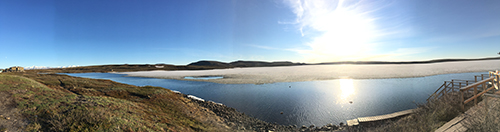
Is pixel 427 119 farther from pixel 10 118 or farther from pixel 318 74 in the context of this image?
pixel 318 74

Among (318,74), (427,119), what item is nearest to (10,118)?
(427,119)

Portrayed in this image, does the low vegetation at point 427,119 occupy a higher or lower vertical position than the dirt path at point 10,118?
lower

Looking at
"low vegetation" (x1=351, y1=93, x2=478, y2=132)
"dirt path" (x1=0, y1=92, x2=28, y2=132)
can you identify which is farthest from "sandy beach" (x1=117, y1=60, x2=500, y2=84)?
"dirt path" (x1=0, y1=92, x2=28, y2=132)

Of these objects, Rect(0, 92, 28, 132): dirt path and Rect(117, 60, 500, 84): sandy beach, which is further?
Rect(117, 60, 500, 84): sandy beach

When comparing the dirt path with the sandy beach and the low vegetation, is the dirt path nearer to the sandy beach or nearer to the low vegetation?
the low vegetation

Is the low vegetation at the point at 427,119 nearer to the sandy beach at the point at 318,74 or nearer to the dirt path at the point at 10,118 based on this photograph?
the dirt path at the point at 10,118

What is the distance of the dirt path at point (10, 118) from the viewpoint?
532 cm

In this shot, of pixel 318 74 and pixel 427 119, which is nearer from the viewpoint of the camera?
pixel 427 119

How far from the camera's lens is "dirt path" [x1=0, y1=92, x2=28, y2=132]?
5324 mm

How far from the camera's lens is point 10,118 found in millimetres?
5738

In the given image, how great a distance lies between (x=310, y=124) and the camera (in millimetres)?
12969

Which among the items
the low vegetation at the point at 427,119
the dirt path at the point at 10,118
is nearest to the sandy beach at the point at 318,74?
the low vegetation at the point at 427,119

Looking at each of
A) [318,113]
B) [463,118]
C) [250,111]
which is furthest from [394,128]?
[250,111]

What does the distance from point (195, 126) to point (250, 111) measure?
26.2 ft
